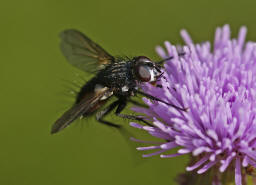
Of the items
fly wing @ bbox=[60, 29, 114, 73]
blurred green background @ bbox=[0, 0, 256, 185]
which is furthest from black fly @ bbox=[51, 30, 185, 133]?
blurred green background @ bbox=[0, 0, 256, 185]

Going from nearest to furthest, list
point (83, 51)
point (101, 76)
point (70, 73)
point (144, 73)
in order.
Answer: point (144, 73), point (101, 76), point (83, 51), point (70, 73)

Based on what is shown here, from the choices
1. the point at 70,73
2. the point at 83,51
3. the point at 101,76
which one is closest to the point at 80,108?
the point at 101,76

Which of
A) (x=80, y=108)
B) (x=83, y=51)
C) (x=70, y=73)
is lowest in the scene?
(x=80, y=108)

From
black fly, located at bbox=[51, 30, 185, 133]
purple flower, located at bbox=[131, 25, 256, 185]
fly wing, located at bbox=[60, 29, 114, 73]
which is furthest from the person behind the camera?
fly wing, located at bbox=[60, 29, 114, 73]

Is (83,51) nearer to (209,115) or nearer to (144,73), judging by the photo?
(144,73)

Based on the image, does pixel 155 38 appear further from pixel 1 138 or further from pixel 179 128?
pixel 179 128

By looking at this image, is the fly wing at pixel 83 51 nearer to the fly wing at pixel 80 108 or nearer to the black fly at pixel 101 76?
the black fly at pixel 101 76

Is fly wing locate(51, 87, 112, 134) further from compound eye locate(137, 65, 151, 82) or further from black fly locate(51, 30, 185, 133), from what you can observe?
compound eye locate(137, 65, 151, 82)
